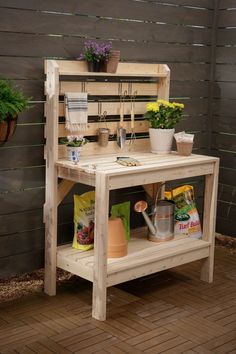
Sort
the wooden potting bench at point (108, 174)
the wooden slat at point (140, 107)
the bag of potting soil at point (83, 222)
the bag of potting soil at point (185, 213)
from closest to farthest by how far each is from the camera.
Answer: the wooden potting bench at point (108, 174), the bag of potting soil at point (83, 222), the wooden slat at point (140, 107), the bag of potting soil at point (185, 213)

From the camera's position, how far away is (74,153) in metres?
3.37

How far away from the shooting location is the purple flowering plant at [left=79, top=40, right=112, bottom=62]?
3482 mm

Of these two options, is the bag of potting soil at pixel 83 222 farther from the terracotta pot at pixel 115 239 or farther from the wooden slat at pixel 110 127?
the wooden slat at pixel 110 127

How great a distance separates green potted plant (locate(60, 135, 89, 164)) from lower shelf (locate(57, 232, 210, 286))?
0.57 metres

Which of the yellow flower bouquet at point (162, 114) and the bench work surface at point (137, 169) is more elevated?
the yellow flower bouquet at point (162, 114)

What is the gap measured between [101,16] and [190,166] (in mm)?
1110

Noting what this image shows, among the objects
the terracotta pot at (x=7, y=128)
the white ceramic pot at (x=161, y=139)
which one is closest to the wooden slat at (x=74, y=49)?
the terracotta pot at (x=7, y=128)

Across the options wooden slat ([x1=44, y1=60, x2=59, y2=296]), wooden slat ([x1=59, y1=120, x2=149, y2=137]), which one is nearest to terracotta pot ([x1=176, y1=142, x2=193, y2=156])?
wooden slat ([x1=59, y1=120, x2=149, y2=137])

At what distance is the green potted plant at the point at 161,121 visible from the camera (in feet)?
12.2

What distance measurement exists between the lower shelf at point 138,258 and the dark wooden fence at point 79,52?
0.32 meters

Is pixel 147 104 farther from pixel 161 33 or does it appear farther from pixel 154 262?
pixel 154 262

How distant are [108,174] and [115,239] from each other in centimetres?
45

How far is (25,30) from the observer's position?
339cm

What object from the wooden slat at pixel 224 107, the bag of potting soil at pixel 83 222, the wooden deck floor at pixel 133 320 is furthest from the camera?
the wooden slat at pixel 224 107
